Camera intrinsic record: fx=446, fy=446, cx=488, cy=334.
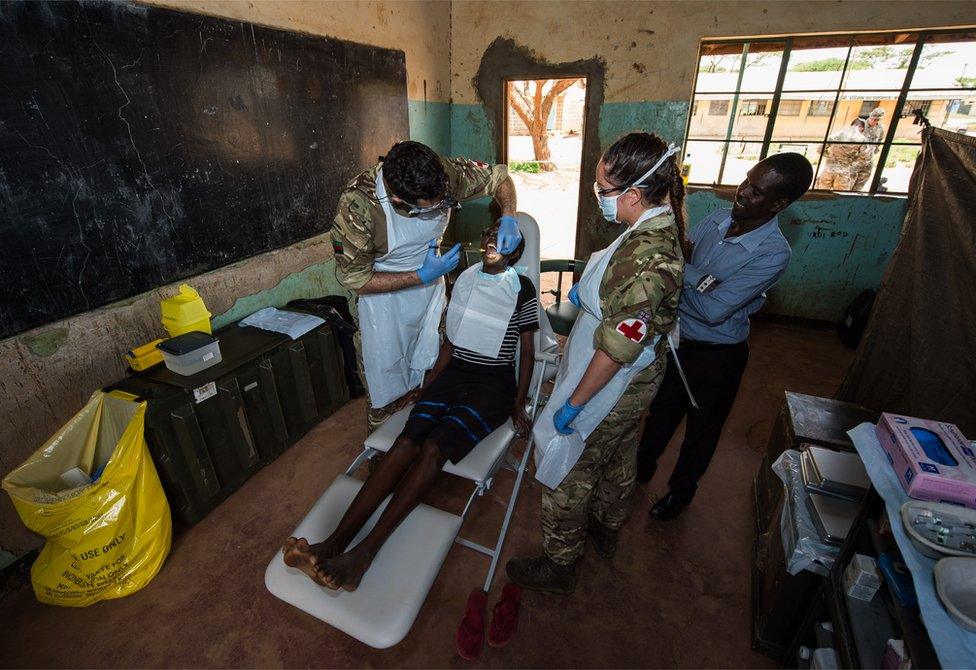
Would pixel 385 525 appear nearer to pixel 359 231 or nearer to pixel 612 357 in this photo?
pixel 612 357

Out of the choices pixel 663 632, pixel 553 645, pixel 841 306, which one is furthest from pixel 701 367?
pixel 841 306

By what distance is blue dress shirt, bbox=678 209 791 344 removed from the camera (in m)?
1.63

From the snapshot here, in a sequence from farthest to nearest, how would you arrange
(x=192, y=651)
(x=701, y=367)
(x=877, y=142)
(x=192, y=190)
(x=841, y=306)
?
(x=841, y=306)
(x=877, y=142)
(x=192, y=190)
(x=701, y=367)
(x=192, y=651)

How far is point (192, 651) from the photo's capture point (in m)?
1.60

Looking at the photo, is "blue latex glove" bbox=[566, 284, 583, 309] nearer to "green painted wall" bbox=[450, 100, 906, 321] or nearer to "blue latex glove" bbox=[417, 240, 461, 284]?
"blue latex glove" bbox=[417, 240, 461, 284]

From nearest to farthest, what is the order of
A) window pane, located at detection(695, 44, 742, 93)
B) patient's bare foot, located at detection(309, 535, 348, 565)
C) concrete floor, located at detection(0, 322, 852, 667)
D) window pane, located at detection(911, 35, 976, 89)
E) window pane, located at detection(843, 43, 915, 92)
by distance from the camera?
patient's bare foot, located at detection(309, 535, 348, 565), concrete floor, located at detection(0, 322, 852, 667), window pane, located at detection(911, 35, 976, 89), window pane, located at detection(843, 43, 915, 92), window pane, located at detection(695, 44, 742, 93)

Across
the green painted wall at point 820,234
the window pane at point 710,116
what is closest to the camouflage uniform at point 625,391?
the green painted wall at point 820,234

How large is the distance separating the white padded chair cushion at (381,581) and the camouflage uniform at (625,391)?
0.46m

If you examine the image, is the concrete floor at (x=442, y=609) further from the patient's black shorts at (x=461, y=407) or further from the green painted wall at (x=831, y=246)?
the green painted wall at (x=831, y=246)

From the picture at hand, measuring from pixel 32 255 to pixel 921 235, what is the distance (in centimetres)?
354

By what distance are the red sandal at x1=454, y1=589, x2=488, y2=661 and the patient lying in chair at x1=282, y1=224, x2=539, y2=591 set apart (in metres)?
0.46

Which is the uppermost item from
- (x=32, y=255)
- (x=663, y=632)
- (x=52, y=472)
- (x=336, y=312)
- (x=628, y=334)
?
(x=32, y=255)

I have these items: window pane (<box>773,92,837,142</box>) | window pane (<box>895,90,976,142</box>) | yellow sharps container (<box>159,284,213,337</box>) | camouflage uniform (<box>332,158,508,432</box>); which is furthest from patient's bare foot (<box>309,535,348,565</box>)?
window pane (<box>895,90,976,142</box>)

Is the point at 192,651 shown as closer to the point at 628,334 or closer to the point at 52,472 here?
the point at 52,472
